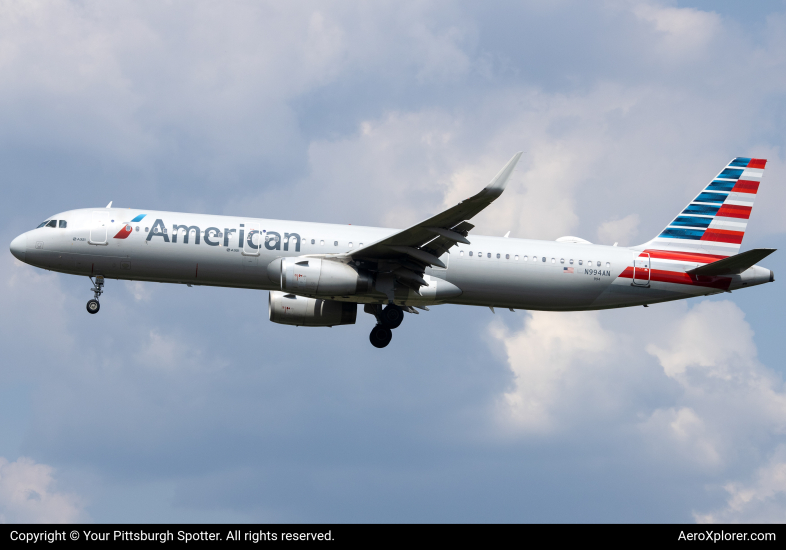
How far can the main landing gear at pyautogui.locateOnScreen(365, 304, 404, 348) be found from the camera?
38.2 metres

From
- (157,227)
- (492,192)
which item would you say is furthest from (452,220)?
(157,227)

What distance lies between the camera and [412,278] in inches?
1447

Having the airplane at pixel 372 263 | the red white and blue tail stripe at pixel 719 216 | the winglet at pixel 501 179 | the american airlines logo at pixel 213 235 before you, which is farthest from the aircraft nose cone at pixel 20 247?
the red white and blue tail stripe at pixel 719 216

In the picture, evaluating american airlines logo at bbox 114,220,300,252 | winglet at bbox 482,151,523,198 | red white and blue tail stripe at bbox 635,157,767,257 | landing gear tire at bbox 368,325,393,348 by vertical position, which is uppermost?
red white and blue tail stripe at bbox 635,157,767,257

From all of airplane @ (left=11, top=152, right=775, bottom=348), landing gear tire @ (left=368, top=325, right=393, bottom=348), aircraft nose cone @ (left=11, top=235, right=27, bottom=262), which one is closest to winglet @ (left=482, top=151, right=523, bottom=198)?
airplane @ (left=11, top=152, right=775, bottom=348)

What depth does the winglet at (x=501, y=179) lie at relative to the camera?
30.6 metres

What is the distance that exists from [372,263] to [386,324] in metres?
3.30

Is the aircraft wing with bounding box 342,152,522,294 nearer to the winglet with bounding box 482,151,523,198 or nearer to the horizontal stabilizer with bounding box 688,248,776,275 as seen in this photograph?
the winglet with bounding box 482,151,523,198

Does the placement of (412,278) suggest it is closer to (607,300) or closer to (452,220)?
A: (452,220)

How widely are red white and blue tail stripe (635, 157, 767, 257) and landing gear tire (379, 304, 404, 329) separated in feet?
37.9

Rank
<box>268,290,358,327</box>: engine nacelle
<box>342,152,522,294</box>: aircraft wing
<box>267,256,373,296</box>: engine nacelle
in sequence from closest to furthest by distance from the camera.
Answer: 1. <box>342,152,522,294</box>: aircraft wing
2. <box>267,256,373,296</box>: engine nacelle
3. <box>268,290,358,327</box>: engine nacelle

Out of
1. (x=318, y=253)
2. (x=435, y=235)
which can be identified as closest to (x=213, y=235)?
(x=318, y=253)

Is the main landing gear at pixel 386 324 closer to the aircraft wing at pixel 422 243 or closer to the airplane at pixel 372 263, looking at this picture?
the airplane at pixel 372 263

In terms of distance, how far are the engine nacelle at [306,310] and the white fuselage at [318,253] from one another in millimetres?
1819
